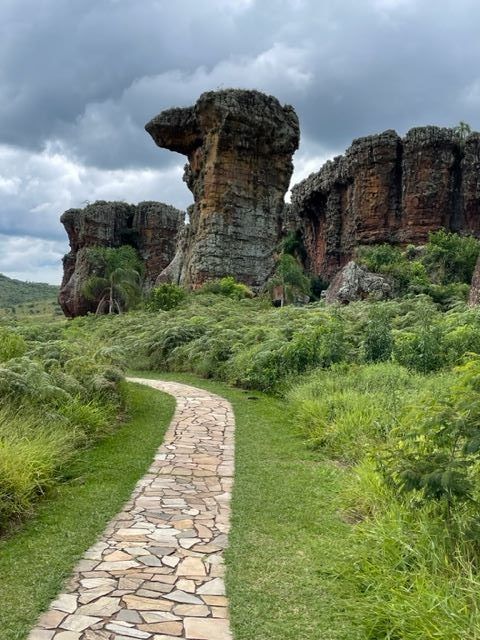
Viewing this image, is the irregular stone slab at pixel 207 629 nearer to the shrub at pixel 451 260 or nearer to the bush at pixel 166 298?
the bush at pixel 166 298

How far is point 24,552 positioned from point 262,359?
339 inches

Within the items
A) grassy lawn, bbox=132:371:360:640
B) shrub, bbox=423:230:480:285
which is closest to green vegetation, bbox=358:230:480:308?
shrub, bbox=423:230:480:285

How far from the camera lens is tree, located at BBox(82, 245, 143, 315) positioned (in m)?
37.7

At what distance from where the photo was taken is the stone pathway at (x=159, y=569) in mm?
3320

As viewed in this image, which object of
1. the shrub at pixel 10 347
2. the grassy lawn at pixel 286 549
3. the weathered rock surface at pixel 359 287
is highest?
the weathered rock surface at pixel 359 287

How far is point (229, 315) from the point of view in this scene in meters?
21.8

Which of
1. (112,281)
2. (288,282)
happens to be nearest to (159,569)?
(288,282)

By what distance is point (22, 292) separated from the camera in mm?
113125

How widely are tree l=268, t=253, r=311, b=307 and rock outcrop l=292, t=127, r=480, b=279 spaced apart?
248 inches

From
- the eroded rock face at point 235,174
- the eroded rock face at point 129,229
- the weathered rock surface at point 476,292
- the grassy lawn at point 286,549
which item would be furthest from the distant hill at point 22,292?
the grassy lawn at point 286,549

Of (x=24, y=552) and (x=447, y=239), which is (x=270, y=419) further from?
(x=447, y=239)

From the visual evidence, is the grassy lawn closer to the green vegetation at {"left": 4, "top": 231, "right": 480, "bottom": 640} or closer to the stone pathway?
the green vegetation at {"left": 4, "top": 231, "right": 480, "bottom": 640}

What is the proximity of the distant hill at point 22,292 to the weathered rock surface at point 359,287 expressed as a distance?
8242 cm

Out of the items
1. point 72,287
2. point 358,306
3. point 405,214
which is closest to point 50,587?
point 358,306
